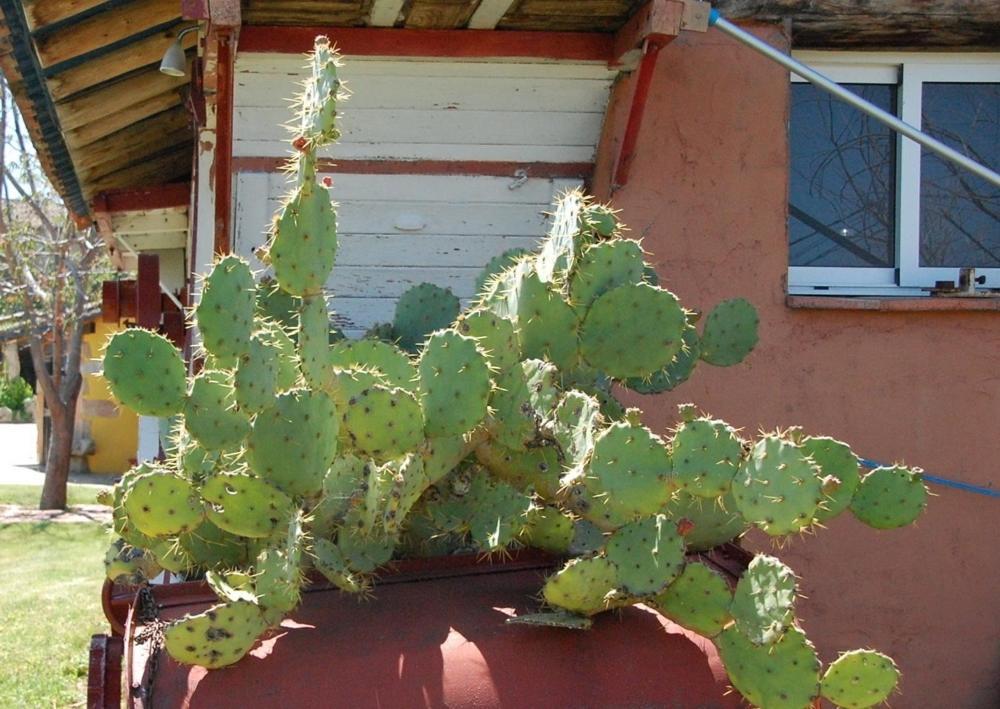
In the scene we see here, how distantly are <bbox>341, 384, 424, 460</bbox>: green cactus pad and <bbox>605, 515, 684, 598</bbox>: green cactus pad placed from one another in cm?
57

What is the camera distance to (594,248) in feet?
11.9

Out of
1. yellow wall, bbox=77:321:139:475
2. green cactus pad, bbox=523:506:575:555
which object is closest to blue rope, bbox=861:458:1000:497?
green cactus pad, bbox=523:506:575:555

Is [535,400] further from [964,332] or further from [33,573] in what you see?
[33,573]

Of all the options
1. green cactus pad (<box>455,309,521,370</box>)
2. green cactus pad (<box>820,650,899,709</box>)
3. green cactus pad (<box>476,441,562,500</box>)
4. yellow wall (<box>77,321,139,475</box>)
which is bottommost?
yellow wall (<box>77,321,139,475</box>)

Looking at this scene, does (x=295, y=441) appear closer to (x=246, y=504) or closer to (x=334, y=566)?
(x=246, y=504)

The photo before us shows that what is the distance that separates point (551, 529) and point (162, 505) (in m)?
1.04

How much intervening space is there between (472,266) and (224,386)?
196 cm

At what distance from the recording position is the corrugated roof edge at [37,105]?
14.2ft

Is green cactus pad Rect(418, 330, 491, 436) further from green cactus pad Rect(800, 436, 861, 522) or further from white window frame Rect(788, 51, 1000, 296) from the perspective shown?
white window frame Rect(788, 51, 1000, 296)

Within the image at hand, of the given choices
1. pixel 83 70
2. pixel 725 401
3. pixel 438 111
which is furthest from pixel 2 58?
pixel 725 401

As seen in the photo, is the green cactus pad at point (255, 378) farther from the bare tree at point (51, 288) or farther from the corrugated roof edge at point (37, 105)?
the bare tree at point (51, 288)

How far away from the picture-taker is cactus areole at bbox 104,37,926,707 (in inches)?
115

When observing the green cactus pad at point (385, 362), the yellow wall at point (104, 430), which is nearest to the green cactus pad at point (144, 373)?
the green cactus pad at point (385, 362)

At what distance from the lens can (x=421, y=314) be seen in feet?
14.1
